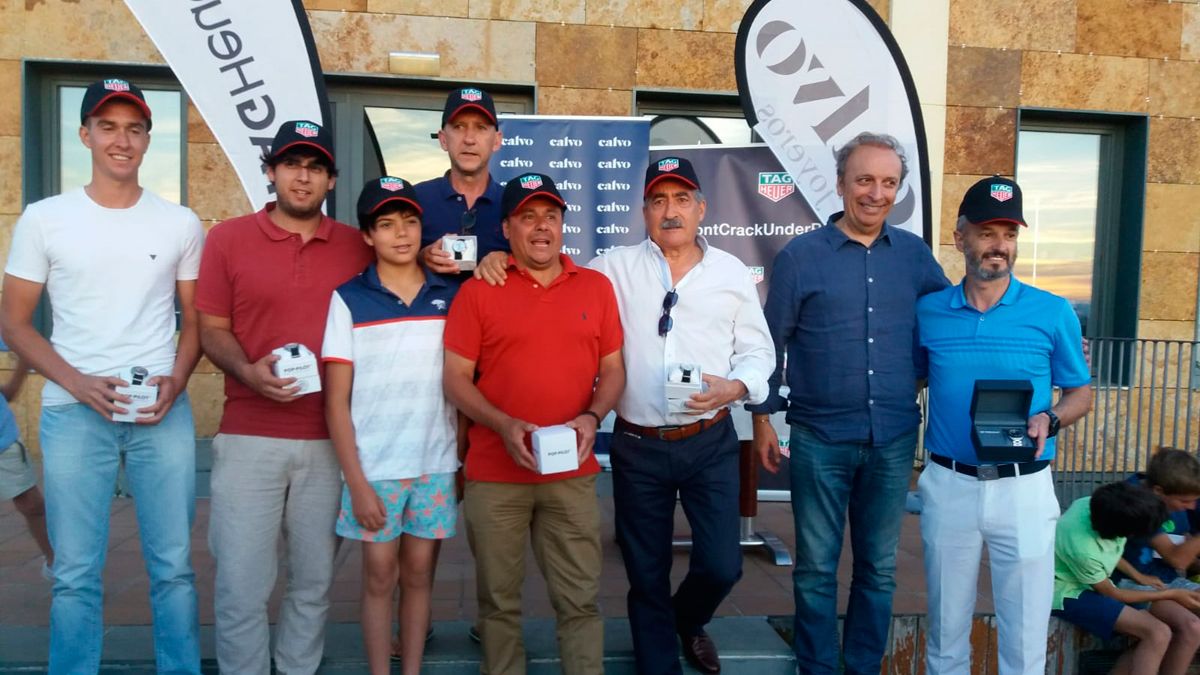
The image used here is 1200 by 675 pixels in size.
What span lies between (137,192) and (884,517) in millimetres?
3052

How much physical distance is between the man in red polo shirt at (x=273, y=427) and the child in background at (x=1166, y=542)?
12.2 ft

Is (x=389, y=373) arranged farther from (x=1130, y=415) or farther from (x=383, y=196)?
(x=1130, y=415)

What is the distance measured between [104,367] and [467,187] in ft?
4.89

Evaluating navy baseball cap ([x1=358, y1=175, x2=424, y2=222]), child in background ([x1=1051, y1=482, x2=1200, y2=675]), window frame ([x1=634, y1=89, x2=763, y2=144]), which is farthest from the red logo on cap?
window frame ([x1=634, y1=89, x2=763, y2=144])

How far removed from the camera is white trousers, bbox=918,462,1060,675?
314 cm

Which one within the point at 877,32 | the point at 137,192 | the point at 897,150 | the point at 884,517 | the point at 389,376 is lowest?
the point at 884,517

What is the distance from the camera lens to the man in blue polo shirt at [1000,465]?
3139 mm

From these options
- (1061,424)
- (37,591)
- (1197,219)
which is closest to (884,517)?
(1061,424)

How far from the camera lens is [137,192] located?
3.17 m

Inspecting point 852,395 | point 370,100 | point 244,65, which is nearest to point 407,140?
point 370,100

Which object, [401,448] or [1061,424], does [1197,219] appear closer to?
→ [1061,424]

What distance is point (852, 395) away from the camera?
11.0ft

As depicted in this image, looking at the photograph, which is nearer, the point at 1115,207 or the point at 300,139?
the point at 300,139

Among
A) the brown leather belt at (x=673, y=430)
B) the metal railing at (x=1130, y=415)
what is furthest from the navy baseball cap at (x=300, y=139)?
the metal railing at (x=1130, y=415)
